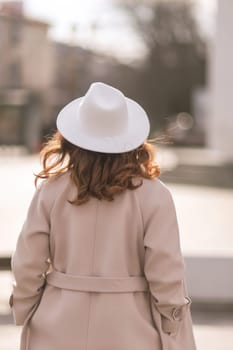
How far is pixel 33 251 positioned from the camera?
3.46m

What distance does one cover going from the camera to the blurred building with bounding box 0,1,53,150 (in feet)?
143

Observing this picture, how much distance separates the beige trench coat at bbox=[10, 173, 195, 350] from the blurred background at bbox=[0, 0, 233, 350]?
463 mm

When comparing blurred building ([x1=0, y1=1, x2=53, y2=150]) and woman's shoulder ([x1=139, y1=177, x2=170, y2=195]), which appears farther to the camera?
blurred building ([x1=0, y1=1, x2=53, y2=150])

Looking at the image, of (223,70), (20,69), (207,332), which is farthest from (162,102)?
(207,332)

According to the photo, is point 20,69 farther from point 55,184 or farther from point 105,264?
point 105,264

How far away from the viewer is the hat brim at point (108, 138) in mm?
3381

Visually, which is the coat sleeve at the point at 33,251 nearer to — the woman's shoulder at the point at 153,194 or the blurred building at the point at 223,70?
the woman's shoulder at the point at 153,194

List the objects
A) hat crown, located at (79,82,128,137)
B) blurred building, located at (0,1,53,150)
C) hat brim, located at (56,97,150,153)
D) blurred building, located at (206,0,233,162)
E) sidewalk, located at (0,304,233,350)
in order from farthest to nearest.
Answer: blurred building, located at (0,1,53,150) < blurred building, located at (206,0,233,162) < sidewalk, located at (0,304,233,350) < hat crown, located at (79,82,128,137) < hat brim, located at (56,97,150,153)

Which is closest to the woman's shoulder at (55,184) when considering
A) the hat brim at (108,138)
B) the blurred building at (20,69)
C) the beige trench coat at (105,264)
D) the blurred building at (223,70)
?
the beige trench coat at (105,264)

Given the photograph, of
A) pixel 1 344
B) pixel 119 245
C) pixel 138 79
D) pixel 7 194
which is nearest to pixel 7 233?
pixel 1 344

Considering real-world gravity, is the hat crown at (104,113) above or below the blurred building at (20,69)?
above

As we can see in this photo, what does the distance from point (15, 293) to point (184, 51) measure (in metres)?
66.9

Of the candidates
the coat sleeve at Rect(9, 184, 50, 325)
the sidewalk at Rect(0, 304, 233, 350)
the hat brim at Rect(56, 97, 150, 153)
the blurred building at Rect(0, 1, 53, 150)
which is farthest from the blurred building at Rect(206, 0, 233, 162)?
the coat sleeve at Rect(9, 184, 50, 325)

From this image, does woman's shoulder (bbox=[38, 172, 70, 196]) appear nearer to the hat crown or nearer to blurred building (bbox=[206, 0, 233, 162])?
the hat crown
